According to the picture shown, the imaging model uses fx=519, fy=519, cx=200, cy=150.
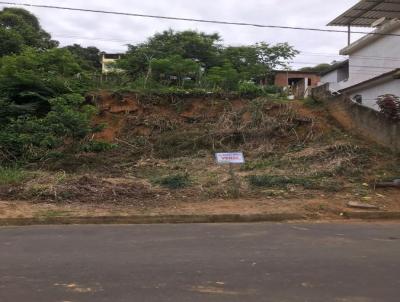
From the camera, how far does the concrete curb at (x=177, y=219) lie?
416 inches

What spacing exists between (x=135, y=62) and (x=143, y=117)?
10050 mm

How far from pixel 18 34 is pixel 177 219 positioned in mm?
22593

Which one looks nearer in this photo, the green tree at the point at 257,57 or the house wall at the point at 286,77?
the green tree at the point at 257,57

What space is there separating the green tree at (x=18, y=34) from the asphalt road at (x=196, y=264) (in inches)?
773

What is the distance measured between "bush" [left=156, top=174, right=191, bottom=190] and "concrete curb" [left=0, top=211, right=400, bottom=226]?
8.37 ft

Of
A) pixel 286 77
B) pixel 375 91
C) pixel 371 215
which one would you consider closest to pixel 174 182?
pixel 371 215

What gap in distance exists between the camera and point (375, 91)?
22.1m

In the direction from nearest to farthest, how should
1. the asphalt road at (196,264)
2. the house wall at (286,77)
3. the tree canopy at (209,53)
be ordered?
the asphalt road at (196,264) → the tree canopy at (209,53) → the house wall at (286,77)

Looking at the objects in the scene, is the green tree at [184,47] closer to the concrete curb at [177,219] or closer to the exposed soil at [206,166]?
the exposed soil at [206,166]

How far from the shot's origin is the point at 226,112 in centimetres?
2170

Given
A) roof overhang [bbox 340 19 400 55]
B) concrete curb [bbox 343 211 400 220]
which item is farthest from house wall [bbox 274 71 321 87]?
concrete curb [bbox 343 211 400 220]

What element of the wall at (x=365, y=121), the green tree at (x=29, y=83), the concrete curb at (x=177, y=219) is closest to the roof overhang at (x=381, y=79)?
the wall at (x=365, y=121)

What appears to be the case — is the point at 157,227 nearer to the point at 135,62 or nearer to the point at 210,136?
the point at 210,136

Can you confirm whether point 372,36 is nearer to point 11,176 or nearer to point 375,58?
point 375,58
